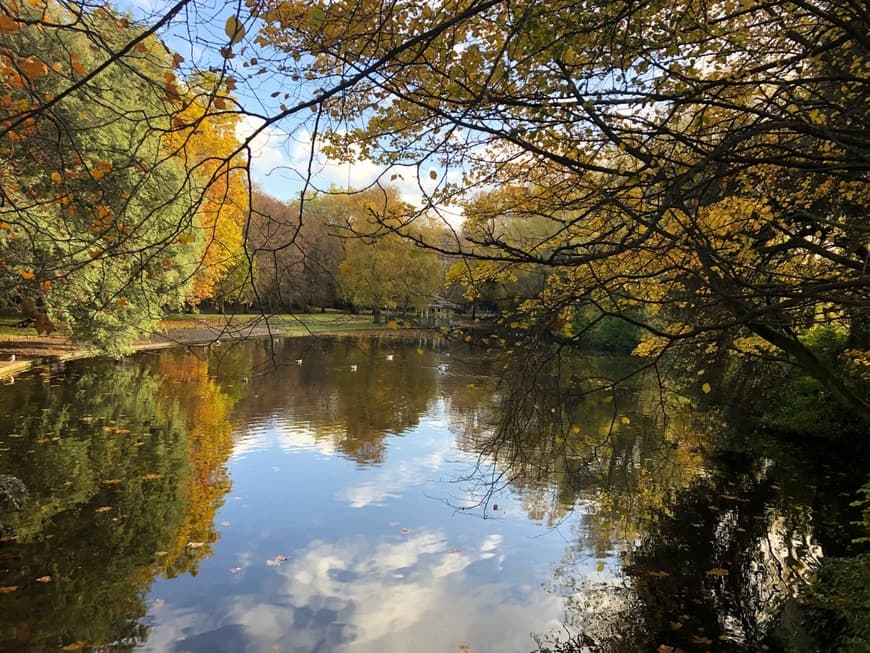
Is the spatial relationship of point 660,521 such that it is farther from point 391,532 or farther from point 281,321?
point 281,321

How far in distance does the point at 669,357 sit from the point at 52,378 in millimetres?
15638

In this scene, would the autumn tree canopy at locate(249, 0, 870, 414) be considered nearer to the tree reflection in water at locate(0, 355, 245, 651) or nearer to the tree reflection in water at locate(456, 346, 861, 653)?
the tree reflection in water at locate(456, 346, 861, 653)

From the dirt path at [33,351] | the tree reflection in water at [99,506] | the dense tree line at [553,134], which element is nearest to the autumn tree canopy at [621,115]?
the dense tree line at [553,134]

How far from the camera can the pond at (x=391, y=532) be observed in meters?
5.14

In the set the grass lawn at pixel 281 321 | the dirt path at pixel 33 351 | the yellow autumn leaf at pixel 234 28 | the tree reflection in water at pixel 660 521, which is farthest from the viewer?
the dirt path at pixel 33 351

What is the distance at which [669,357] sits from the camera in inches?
473

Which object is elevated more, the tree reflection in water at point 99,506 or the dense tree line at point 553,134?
the dense tree line at point 553,134

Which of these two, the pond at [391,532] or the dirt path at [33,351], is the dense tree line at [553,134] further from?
the dirt path at [33,351]

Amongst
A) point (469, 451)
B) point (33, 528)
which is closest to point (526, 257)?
point (33, 528)

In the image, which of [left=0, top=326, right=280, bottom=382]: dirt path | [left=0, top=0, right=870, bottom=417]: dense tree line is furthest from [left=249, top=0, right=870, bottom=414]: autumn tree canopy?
[left=0, top=326, right=280, bottom=382]: dirt path

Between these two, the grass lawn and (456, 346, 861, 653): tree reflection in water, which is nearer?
the grass lawn

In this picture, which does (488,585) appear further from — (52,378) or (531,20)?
(52,378)

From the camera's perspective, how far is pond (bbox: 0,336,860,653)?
5.14 metres

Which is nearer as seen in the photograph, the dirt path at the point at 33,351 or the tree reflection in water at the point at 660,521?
the tree reflection in water at the point at 660,521
